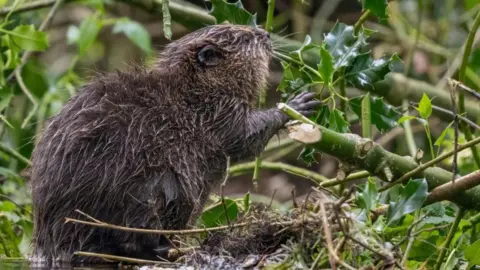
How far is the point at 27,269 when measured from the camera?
3.15 metres

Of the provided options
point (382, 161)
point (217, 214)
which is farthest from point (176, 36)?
point (382, 161)

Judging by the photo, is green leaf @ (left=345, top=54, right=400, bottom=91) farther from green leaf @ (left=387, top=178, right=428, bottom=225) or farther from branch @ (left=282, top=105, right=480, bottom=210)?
green leaf @ (left=387, top=178, right=428, bottom=225)

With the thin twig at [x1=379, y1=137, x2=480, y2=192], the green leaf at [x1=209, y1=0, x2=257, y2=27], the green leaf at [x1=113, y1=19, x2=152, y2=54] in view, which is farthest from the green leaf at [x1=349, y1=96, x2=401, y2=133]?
the green leaf at [x1=113, y1=19, x2=152, y2=54]

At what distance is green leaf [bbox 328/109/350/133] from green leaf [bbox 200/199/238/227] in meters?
0.52

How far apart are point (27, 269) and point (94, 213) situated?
10.9 inches

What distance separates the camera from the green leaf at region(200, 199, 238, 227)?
357cm

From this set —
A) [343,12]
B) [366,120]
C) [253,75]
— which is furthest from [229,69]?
[343,12]

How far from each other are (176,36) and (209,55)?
5.15 m

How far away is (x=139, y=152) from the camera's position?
322cm

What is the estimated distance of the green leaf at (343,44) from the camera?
132 inches

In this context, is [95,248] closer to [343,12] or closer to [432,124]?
[432,124]

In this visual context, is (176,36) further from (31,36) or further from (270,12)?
(270,12)

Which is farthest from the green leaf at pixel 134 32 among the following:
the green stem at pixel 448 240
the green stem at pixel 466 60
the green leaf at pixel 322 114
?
the green stem at pixel 448 240

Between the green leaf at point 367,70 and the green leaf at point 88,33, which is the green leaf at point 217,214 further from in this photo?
the green leaf at point 88,33
